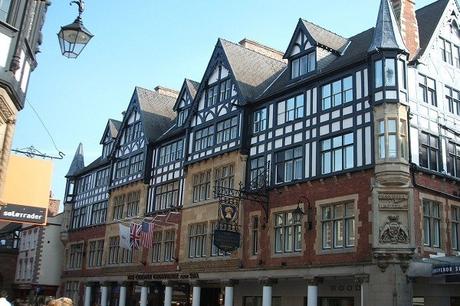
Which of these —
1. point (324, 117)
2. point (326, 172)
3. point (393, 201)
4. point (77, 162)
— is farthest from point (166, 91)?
point (393, 201)

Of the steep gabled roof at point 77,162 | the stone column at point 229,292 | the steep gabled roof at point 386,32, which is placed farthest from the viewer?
the steep gabled roof at point 77,162

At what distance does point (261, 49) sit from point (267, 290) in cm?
1869

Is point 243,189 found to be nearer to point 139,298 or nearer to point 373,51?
point 373,51

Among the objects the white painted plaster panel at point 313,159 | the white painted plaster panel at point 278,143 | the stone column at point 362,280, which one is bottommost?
the stone column at point 362,280

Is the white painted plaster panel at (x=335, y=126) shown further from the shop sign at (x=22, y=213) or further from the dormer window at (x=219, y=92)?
the shop sign at (x=22, y=213)

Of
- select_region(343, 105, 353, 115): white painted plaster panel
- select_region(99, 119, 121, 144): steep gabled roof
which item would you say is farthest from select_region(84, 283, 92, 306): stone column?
select_region(343, 105, 353, 115): white painted plaster panel

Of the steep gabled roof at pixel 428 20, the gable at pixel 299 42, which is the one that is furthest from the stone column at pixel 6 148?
the steep gabled roof at pixel 428 20

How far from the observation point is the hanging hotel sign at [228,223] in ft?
90.6

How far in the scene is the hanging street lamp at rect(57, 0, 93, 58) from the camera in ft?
35.6

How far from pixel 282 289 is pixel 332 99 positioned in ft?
32.2

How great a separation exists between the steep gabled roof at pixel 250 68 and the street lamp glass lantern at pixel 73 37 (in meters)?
20.7

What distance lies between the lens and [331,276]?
24.5 metres

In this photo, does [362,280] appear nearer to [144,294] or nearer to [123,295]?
[144,294]

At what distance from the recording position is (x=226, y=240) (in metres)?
27.7
